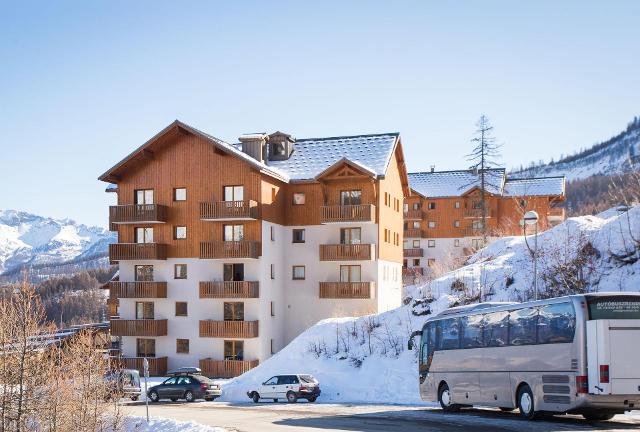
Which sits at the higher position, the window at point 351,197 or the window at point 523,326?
the window at point 351,197

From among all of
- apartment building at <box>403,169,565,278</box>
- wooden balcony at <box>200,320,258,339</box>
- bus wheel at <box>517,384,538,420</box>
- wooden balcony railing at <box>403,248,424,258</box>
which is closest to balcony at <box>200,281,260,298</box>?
wooden balcony at <box>200,320,258,339</box>

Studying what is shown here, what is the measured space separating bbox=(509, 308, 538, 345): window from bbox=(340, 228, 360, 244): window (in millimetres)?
29934

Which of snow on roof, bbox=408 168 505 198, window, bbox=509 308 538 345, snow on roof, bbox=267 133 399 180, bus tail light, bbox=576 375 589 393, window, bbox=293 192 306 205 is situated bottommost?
bus tail light, bbox=576 375 589 393

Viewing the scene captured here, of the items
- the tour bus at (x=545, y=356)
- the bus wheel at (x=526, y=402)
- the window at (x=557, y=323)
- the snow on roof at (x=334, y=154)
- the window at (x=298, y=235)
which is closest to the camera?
the tour bus at (x=545, y=356)

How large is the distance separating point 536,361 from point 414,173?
251ft

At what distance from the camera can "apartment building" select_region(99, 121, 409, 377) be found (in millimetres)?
50406

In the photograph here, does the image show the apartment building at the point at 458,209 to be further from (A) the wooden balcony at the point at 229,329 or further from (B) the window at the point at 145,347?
(B) the window at the point at 145,347

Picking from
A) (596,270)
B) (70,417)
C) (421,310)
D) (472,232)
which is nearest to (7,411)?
(70,417)

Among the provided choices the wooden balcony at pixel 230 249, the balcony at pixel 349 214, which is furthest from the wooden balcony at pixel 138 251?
the balcony at pixel 349 214

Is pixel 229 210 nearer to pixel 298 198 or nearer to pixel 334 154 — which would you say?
pixel 298 198

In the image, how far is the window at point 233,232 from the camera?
51.4 metres

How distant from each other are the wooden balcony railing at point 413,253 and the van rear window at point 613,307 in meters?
70.5

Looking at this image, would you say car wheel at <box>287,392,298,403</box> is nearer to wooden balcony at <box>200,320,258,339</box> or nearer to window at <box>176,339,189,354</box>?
wooden balcony at <box>200,320,258,339</box>

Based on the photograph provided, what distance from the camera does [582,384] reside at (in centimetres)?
2000
